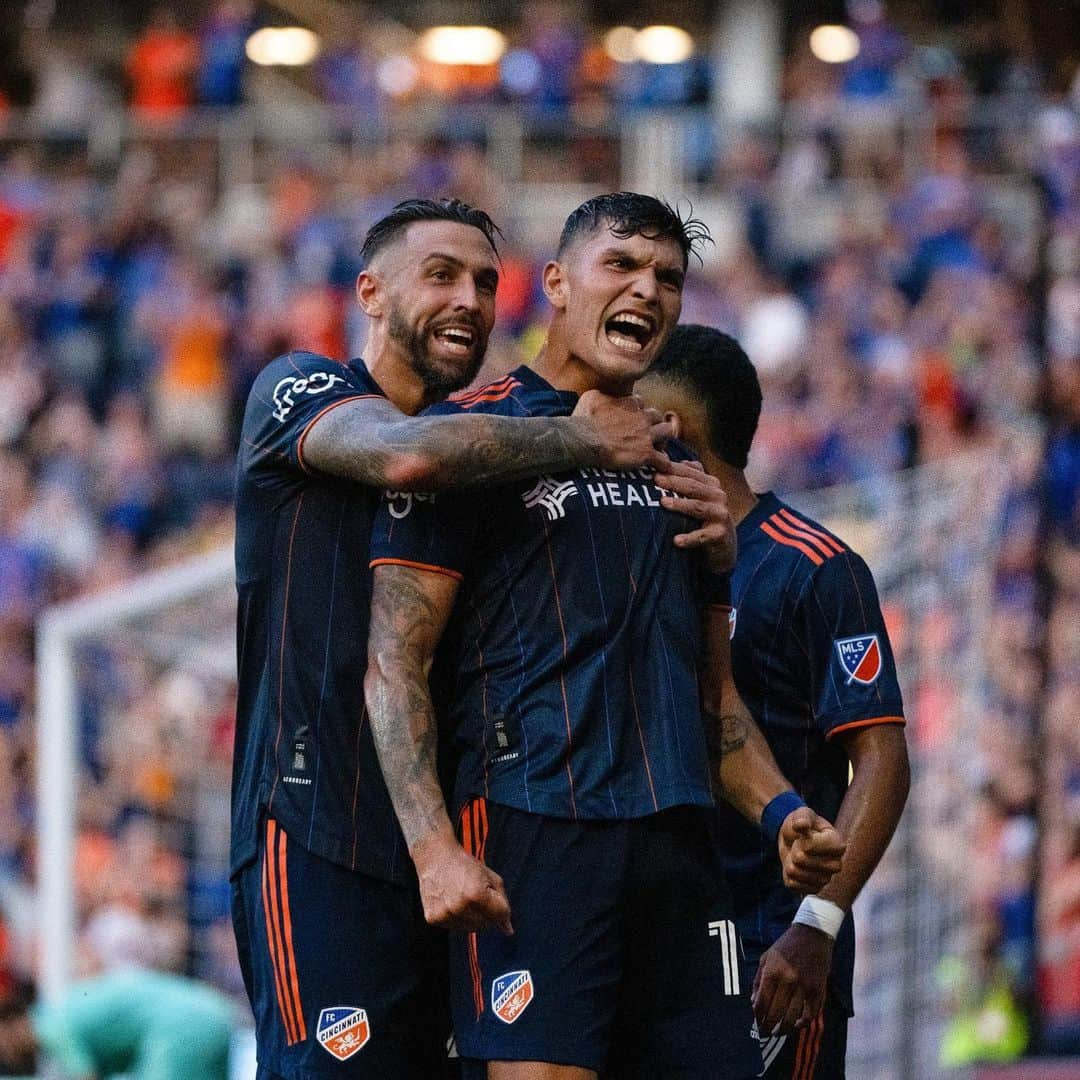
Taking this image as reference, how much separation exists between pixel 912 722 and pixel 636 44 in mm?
11711

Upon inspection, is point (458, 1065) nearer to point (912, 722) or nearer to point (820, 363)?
point (912, 722)

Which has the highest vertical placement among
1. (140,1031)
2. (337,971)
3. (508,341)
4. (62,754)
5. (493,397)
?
(508,341)

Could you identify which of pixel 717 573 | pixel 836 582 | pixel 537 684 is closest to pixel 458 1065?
pixel 537 684

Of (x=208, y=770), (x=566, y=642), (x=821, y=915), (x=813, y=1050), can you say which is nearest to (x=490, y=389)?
(x=566, y=642)

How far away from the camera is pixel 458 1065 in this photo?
3.87m

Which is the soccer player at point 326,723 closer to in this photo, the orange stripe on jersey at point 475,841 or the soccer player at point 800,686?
the orange stripe on jersey at point 475,841

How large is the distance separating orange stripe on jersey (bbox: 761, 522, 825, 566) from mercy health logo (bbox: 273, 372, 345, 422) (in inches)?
41.3

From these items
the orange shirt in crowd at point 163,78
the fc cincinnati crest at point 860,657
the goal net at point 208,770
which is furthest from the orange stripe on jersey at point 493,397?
the orange shirt in crowd at point 163,78

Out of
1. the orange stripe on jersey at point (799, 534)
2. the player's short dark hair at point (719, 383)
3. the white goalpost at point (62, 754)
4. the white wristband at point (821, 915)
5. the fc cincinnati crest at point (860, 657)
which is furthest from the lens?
the white goalpost at point (62, 754)

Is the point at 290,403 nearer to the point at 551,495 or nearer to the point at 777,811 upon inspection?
the point at 551,495

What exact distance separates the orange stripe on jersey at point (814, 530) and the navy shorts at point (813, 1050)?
939 millimetres

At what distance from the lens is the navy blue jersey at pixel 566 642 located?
3719mm

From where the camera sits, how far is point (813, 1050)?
4391mm

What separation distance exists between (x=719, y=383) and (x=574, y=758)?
1.23 m
